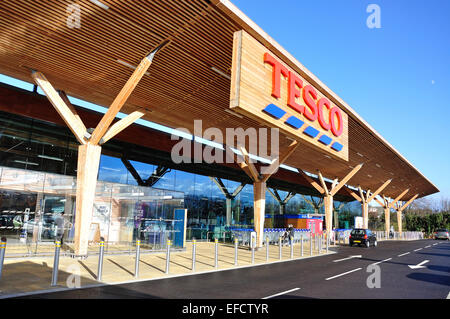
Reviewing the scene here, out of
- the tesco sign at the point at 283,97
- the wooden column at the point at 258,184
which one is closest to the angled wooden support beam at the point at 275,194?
the wooden column at the point at 258,184

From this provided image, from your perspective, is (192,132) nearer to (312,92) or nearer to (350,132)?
(312,92)

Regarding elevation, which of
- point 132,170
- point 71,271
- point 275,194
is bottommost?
point 71,271

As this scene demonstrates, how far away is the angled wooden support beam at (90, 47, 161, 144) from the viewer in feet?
39.2

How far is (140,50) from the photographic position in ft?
38.6

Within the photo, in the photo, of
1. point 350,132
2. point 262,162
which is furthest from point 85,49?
point 262,162

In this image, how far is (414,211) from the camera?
3484 inches

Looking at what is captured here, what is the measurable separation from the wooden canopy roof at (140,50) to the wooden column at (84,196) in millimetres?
3275

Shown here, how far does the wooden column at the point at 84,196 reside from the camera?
42.3ft

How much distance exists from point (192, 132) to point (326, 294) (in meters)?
14.4

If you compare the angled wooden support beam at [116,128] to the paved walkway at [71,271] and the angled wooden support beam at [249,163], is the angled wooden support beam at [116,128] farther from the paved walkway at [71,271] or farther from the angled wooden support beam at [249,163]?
the angled wooden support beam at [249,163]

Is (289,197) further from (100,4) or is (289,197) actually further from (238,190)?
(100,4)

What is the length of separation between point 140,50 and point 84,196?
5.97 meters

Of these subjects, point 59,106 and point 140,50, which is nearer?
point 140,50

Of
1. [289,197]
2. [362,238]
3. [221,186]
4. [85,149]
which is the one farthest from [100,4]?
[289,197]
